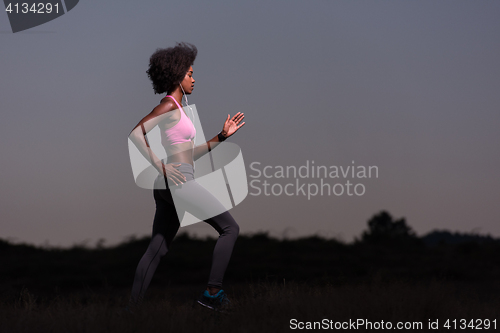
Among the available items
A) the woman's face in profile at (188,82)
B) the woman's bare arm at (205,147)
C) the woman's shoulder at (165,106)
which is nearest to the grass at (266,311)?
the woman's bare arm at (205,147)

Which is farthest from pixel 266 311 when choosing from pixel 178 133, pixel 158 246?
pixel 178 133

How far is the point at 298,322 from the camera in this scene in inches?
133

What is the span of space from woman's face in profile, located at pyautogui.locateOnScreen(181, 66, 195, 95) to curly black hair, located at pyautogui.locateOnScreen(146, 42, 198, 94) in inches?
1.3

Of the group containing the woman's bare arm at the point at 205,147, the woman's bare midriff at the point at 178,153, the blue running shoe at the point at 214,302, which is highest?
the woman's bare arm at the point at 205,147

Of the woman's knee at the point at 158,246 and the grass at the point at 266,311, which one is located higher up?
the woman's knee at the point at 158,246

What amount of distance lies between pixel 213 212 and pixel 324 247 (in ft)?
34.6

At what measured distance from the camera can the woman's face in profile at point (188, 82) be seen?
3.99 m

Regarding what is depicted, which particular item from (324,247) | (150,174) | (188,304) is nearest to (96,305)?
(188,304)

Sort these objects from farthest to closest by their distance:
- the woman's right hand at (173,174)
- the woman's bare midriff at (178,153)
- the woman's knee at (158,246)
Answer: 1. the woman's knee at (158,246)
2. the woman's bare midriff at (178,153)
3. the woman's right hand at (173,174)

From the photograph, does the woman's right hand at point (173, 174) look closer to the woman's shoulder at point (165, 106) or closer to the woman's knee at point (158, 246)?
the woman's shoulder at point (165, 106)

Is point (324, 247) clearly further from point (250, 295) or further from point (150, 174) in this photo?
point (150, 174)

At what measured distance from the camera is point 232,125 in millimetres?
4180

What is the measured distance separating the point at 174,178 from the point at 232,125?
82 cm

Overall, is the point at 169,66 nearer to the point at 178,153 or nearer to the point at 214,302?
the point at 178,153
